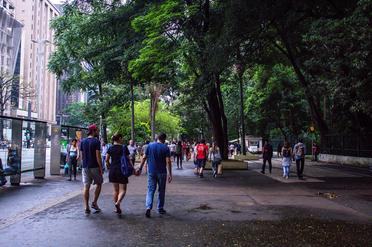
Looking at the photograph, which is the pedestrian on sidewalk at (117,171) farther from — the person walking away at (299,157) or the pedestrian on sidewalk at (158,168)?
the person walking away at (299,157)

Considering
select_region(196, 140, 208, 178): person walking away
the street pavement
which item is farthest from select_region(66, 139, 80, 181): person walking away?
select_region(196, 140, 208, 178): person walking away

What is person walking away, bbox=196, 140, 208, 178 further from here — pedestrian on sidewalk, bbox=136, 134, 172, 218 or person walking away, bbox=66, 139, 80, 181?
pedestrian on sidewalk, bbox=136, 134, 172, 218

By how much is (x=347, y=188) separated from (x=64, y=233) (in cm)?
1084

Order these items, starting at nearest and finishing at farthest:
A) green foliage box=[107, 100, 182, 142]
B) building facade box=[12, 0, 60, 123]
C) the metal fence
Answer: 1. the metal fence
2. green foliage box=[107, 100, 182, 142]
3. building facade box=[12, 0, 60, 123]

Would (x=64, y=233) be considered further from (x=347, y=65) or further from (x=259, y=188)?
(x=347, y=65)

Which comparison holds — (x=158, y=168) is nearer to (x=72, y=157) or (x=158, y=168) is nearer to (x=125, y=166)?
(x=125, y=166)

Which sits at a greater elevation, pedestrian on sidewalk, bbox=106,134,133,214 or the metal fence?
the metal fence

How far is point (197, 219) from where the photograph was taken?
30.6ft

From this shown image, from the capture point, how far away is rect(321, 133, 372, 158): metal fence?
1175 inches

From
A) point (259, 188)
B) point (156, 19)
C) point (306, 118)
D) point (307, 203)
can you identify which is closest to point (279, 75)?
point (306, 118)

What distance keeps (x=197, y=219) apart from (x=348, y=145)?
1046 inches

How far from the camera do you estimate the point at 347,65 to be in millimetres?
16031

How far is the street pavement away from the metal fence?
1604 centimetres

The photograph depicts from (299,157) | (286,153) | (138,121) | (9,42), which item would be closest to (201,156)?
(286,153)
